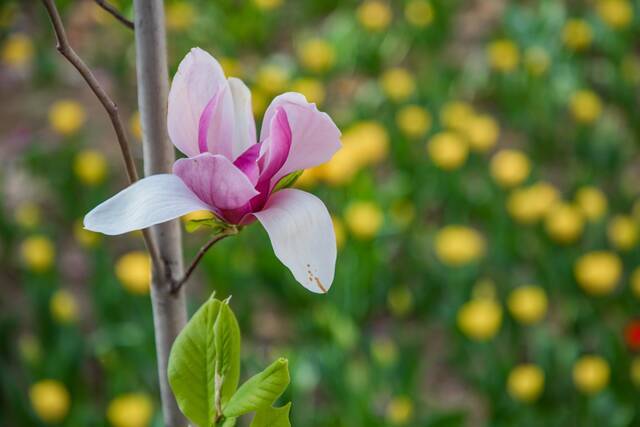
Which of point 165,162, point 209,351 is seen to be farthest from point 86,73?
point 209,351

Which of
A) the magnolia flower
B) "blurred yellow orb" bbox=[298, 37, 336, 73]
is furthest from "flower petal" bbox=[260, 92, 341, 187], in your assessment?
"blurred yellow orb" bbox=[298, 37, 336, 73]

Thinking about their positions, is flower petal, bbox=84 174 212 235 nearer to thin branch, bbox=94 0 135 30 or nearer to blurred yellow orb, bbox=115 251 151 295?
thin branch, bbox=94 0 135 30

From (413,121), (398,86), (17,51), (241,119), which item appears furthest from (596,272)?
(17,51)

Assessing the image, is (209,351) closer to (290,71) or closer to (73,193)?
(73,193)

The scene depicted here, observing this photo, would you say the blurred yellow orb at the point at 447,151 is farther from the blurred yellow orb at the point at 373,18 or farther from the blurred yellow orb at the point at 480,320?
the blurred yellow orb at the point at 373,18

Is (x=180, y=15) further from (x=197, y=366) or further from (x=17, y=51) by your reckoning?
(x=197, y=366)

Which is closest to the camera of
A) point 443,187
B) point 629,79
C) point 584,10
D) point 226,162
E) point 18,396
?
point 226,162
